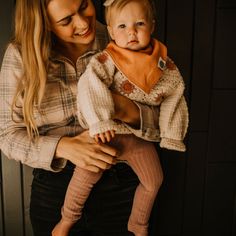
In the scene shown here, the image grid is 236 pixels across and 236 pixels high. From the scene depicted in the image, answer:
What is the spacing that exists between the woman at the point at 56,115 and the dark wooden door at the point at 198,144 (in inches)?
13.8

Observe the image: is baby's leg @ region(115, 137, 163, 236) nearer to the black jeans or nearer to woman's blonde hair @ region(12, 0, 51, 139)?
the black jeans

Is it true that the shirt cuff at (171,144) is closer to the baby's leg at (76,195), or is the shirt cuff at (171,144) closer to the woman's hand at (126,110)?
the woman's hand at (126,110)

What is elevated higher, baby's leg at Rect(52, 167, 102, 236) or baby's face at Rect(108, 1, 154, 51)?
baby's face at Rect(108, 1, 154, 51)

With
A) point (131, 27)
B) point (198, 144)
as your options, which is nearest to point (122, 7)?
point (131, 27)

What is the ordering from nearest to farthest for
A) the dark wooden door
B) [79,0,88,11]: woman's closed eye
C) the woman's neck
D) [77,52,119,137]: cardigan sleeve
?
[77,52,119,137]: cardigan sleeve, [79,0,88,11]: woman's closed eye, the woman's neck, the dark wooden door

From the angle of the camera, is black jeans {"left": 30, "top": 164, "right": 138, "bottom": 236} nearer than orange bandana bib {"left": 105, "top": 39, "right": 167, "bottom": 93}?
No

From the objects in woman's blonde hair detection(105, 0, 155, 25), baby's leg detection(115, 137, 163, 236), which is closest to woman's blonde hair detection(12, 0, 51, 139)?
woman's blonde hair detection(105, 0, 155, 25)

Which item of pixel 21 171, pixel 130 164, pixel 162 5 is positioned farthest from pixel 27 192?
pixel 162 5

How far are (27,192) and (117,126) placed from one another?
786mm

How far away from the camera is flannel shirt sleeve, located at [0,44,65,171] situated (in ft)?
3.84

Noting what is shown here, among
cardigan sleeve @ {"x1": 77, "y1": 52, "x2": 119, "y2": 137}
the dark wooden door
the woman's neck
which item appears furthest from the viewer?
the dark wooden door

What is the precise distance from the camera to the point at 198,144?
1.70 m

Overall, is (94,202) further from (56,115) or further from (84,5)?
(84,5)

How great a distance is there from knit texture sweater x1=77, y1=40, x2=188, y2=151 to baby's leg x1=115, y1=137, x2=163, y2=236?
0.20ft
